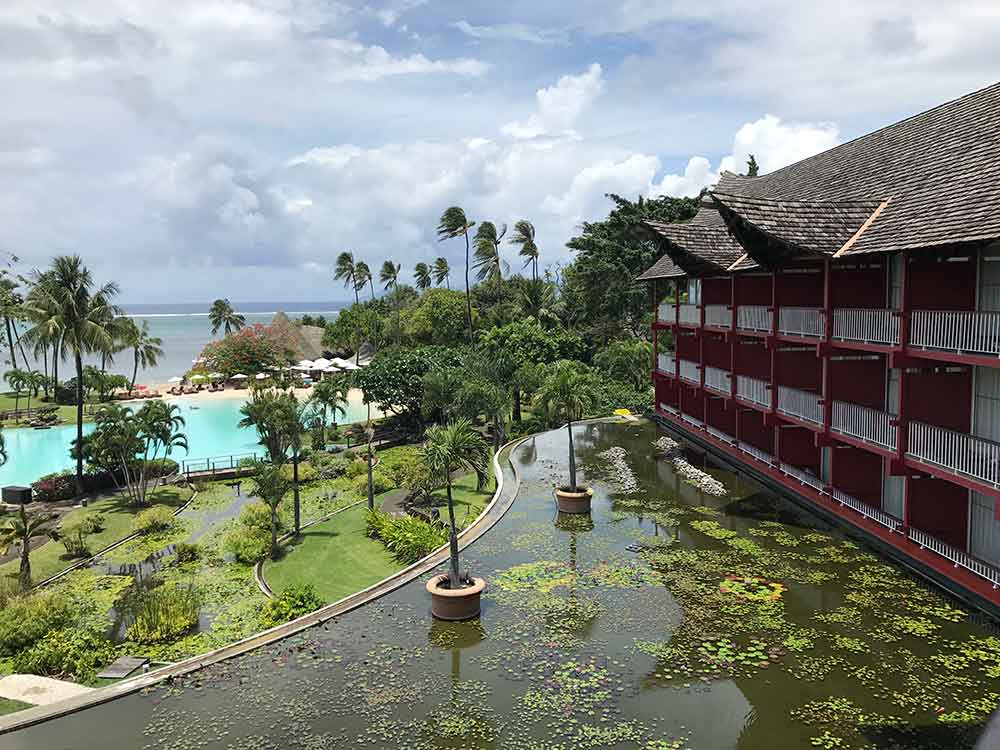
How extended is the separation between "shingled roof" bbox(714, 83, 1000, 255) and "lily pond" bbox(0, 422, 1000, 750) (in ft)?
23.1

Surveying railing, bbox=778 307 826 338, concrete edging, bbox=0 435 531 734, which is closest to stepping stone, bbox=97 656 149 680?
concrete edging, bbox=0 435 531 734

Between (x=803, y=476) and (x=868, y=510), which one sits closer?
(x=868, y=510)

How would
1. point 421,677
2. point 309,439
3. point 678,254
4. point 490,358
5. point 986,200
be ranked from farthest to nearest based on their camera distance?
point 309,439, point 490,358, point 678,254, point 986,200, point 421,677

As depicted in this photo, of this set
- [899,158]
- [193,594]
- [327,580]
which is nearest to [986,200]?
[899,158]

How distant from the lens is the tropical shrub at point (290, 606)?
1590cm

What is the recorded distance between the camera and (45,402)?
60.4 meters

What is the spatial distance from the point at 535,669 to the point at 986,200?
473 inches

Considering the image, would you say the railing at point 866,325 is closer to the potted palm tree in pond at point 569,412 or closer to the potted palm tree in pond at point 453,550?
the potted palm tree in pond at point 569,412

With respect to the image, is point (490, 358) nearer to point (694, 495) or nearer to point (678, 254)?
point (678, 254)

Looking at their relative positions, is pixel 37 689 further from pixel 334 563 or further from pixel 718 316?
pixel 718 316

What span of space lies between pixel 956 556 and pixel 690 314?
53.8 feet

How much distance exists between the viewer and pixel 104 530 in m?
26.6

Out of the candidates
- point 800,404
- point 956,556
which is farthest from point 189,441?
point 956,556

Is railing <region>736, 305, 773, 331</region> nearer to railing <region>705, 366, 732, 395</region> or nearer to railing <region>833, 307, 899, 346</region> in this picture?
railing <region>705, 366, 732, 395</region>
